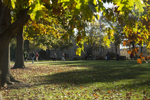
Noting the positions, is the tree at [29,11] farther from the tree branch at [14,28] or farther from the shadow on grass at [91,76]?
the shadow on grass at [91,76]

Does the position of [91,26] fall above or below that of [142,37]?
above

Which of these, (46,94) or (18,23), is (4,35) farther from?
(46,94)

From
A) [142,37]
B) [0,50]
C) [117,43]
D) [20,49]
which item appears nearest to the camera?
[142,37]

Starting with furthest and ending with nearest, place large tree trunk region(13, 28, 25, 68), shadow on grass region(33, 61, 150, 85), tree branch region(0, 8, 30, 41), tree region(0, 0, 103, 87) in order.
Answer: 1. large tree trunk region(13, 28, 25, 68)
2. shadow on grass region(33, 61, 150, 85)
3. tree branch region(0, 8, 30, 41)
4. tree region(0, 0, 103, 87)

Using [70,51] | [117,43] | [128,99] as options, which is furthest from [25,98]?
[70,51]

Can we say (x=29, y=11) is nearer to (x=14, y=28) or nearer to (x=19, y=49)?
(x=14, y=28)

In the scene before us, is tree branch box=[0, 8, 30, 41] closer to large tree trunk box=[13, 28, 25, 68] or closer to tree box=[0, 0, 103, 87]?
tree box=[0, 0, 103, 87]

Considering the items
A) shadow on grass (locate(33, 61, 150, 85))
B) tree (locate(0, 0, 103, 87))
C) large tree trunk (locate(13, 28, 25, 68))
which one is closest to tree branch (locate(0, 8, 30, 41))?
tree (locate(0, 0, 103, 87))

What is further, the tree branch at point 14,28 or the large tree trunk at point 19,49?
the large tree trunk at point 19,49

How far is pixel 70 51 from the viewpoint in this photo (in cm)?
6881

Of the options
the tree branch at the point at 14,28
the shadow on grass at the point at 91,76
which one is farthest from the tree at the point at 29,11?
the shadow on grass at the point at 91,76

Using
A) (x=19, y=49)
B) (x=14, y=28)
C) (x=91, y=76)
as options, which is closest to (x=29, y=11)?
(x=14, y=28)

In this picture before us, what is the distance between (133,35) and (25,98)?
16.9 ft

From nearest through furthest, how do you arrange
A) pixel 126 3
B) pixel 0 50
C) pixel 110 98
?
pixel 126 3
pixel 0 50
pixel 110 98
